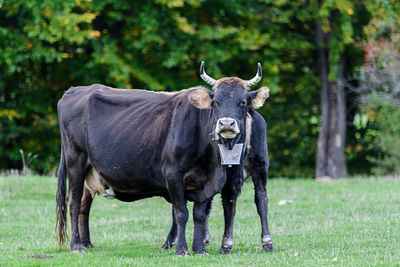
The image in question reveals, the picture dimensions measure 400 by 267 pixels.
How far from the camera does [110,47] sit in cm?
2523

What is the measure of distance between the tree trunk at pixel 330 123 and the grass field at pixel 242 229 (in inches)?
300

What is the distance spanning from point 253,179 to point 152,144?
1.51 metres

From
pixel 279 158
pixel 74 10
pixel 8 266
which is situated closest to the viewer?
pixel 8 266

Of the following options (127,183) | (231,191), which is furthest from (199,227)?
(127,183)

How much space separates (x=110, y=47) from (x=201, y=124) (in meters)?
15.4

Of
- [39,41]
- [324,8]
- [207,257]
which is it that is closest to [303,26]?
[324,8]

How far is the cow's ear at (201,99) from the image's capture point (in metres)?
10.2

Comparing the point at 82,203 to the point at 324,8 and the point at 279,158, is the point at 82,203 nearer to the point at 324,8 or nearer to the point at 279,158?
the point at 324,8

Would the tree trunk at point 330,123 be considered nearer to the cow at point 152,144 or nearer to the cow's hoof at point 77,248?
the cow at point 152,144

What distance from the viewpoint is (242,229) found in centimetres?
1302

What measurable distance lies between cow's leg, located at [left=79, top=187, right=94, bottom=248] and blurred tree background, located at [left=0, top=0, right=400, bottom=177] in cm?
1262

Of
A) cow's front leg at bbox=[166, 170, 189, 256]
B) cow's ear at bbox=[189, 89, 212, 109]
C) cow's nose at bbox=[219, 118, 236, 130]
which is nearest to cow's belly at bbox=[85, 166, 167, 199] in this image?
cow's front leg at bbox=[166, 170, 189, 256]

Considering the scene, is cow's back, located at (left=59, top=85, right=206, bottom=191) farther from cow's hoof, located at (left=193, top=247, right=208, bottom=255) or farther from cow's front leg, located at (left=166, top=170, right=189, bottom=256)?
cow's hoof, located at (left=193, top=247, right=208, bottom=255)

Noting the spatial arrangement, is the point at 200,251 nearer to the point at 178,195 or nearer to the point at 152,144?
the point at 178,195
